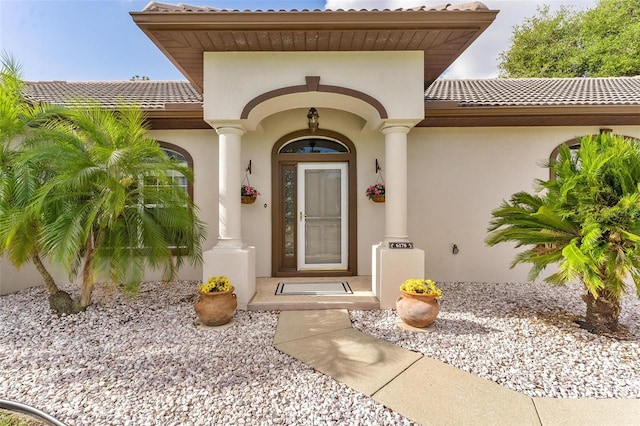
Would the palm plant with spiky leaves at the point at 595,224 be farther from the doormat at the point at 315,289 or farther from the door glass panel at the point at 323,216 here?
the door glass panel at the point at 323,216

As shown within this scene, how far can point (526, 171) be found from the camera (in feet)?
21.5

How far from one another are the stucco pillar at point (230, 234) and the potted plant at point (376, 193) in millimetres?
2828

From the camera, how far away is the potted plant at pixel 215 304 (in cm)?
412

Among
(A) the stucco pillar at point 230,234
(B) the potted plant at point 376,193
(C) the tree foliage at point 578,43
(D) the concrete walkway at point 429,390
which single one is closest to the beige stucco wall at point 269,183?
(B) the potted plant at point 376,193

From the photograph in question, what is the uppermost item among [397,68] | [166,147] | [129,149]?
[397,68]

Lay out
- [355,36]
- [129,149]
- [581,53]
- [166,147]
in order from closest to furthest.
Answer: [129,149]
[355,36]
[166,147]
[581,53]

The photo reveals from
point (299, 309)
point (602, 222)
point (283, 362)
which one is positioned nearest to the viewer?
point (283, 362)

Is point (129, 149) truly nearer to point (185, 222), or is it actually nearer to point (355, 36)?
point (185, 222)

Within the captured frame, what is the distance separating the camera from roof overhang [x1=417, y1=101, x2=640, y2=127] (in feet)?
18.1

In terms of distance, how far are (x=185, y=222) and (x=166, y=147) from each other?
9.66 feet

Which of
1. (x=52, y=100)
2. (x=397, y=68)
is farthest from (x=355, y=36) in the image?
(x=52, y=100)

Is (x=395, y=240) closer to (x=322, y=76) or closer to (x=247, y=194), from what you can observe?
(x=322, y=76)

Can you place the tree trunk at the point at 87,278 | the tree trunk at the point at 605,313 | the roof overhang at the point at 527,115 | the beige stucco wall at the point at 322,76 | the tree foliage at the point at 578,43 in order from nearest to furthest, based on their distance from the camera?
the tree trunk at the point at 605,313, the tree trunk at the point at 87,278, the beige stucco wall at the point at 322,76, the roof overhang at the point at 527,115, the tree foliage at the point at 578,43

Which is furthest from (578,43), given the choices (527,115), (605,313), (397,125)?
(605,313)
